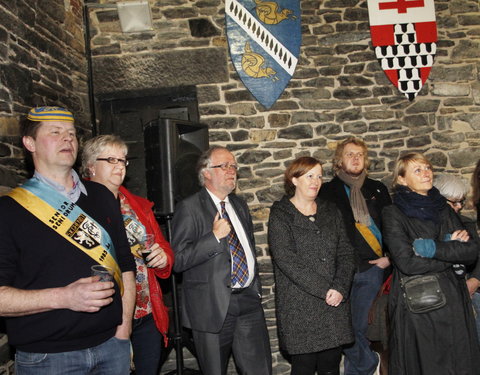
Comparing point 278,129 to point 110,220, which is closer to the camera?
point 110,220

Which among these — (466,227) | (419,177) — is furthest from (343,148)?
(466,227)

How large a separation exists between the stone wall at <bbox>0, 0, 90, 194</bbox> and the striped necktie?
1.39m

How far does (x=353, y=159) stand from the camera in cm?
373

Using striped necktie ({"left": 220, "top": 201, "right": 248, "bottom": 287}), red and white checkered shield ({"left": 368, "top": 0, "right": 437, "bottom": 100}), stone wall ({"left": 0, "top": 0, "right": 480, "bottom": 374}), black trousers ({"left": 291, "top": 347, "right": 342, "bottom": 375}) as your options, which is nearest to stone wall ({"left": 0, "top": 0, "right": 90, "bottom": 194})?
stone wall ({"left": 0, "top": 0, "right": 480, "bottom": 374})

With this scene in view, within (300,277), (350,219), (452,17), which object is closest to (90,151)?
(300,277)

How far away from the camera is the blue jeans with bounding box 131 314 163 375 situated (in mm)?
2723

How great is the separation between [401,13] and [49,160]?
3858 mm

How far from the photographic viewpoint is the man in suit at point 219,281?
269 cm

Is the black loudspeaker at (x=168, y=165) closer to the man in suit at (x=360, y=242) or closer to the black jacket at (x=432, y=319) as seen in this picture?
the man in suit at (x=360, y=242)

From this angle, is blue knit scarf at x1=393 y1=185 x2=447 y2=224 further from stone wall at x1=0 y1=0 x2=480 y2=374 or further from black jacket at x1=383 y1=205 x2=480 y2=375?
stone wall at x1=0 y1=0 x2=480 y2=374

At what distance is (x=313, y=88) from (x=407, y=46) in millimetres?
989

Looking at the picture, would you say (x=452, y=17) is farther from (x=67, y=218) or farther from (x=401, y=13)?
(x=67, y=218)

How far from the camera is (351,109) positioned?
15.0 ft

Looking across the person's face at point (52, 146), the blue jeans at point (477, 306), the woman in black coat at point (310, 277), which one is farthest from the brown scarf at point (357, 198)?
the person's face at point (52, 146)
